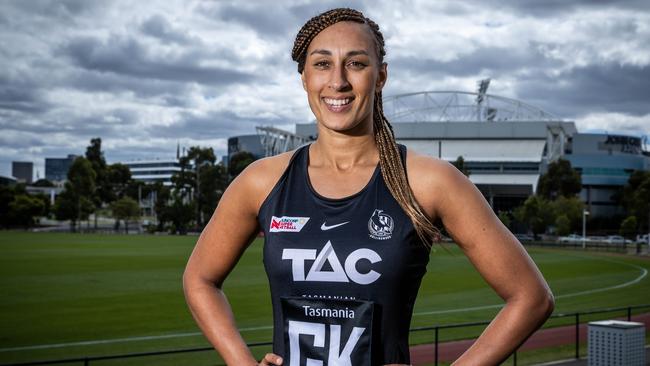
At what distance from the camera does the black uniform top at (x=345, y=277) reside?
235cm

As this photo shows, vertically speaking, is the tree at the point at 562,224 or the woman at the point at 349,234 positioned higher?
the woman at the point at 349,234

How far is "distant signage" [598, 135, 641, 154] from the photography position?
383 feet

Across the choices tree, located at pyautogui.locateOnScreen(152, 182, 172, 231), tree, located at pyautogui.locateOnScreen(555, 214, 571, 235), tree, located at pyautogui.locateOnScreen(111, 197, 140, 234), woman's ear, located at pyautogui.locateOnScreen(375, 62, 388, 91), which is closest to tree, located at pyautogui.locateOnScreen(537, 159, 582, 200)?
tree, located at pyautogui.locateOnScreen(555, 214, 571, 235)

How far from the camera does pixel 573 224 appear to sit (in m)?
79.1

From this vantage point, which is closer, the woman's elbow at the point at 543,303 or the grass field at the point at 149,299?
the woman's elbow at the point at 543,303

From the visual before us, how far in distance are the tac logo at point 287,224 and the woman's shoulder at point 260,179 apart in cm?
15

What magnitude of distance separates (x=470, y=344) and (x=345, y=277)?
1480cm

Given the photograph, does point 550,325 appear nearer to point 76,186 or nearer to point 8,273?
point 8,273

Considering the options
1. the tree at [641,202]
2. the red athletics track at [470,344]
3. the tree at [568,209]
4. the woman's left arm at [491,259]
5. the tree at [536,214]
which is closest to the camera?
the woman's left arm at [491,259]

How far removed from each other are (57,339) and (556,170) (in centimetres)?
7658

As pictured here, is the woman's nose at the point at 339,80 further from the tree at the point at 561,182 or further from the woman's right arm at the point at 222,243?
the tree at the point at 561,182

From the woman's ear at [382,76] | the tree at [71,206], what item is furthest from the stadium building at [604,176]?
the woman's ear at [382,76]

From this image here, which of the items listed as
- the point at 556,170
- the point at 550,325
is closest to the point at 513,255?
the point at 550,325

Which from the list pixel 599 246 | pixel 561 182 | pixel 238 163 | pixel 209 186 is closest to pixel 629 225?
pixel 599 246
